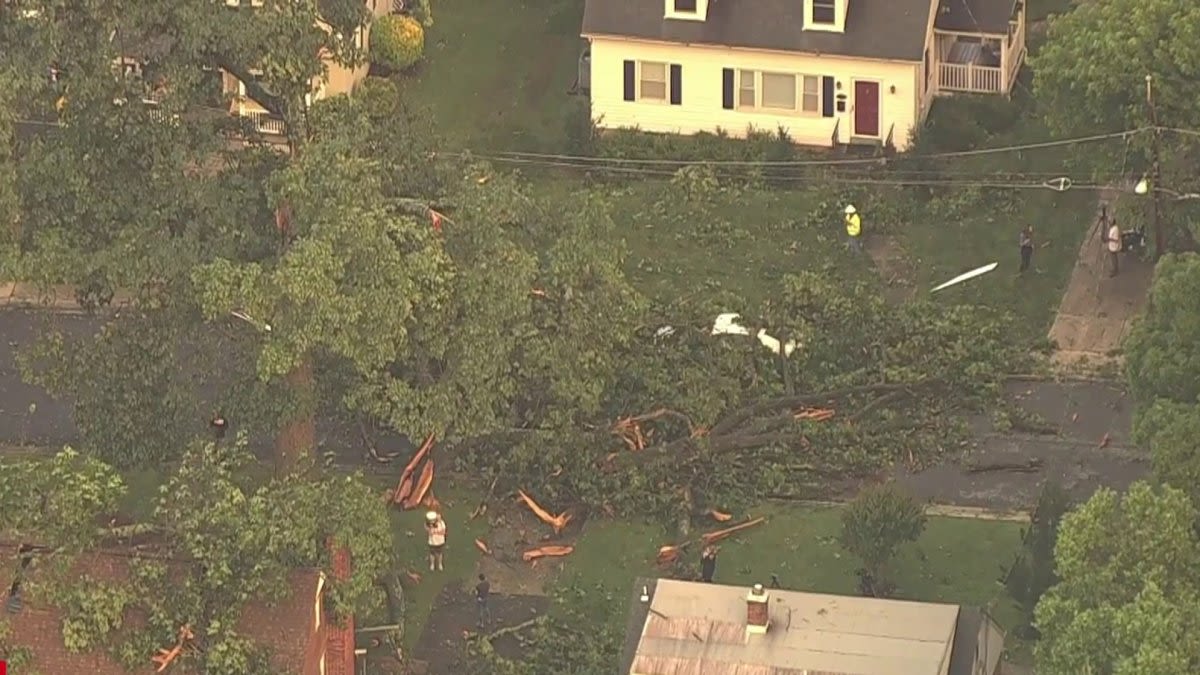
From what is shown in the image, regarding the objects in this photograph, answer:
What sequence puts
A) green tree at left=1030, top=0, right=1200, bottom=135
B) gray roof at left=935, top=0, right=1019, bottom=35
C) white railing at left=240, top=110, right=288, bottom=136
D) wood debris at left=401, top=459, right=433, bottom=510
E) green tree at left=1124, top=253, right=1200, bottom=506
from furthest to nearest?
gray roof at left=935, top=0, right=1019, bottom=35
green tree at left=1030, top=0, right=1200, bottom=135
wood debris at left=401, top=459, right=433, bottom=510
white railing at left=240, top=110, right=288, bottom=136
green tree at left=1124, top=253, right=1200, bottom=506

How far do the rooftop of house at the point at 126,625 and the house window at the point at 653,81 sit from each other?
26.6 meters

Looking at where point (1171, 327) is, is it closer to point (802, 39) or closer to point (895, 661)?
point (895, 661)

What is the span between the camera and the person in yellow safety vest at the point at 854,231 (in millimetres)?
69812

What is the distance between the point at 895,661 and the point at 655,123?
2799 centimetres

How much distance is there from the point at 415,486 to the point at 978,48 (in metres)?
22.2

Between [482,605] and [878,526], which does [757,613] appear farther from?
[482,605]

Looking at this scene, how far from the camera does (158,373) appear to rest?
187 ft

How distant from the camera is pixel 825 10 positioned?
7344 centimetres

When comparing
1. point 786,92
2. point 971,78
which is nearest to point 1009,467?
point 786,92

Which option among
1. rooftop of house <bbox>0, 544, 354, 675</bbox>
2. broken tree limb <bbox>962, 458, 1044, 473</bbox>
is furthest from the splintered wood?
broken tree limb <bbox>962, 458, 1044, 473</bbox>

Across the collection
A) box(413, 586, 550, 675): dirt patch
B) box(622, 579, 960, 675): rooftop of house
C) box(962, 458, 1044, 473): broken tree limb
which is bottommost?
box(413, 586, 550, 675): dirt patch

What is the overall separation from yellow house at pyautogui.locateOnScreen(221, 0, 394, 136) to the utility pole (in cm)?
1634

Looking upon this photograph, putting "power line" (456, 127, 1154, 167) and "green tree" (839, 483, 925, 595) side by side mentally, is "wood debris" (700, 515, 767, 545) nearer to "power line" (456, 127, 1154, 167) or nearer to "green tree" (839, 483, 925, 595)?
"green tree" (839, 483, 925, 595)

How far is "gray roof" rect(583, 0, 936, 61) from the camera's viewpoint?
7338 centimetres
